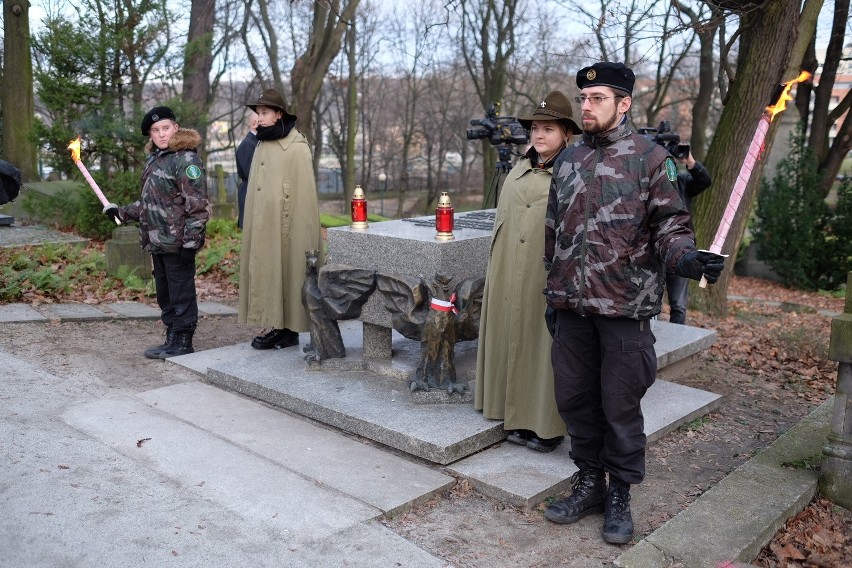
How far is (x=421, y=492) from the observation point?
4.20 metres

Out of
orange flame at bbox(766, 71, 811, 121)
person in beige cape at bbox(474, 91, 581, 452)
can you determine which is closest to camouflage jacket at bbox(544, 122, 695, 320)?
orange flame at bbox(766, 71, 811, 121)

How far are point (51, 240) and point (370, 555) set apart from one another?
29.8 ft

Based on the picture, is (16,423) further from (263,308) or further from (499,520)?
(499,520)

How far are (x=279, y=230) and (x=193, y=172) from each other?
855mm

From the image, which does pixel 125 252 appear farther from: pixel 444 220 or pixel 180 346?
pixel 444 220

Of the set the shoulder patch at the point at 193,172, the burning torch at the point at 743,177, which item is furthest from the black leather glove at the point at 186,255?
the burning torch at the point at 743,177

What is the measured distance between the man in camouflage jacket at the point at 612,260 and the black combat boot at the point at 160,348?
3890 mm

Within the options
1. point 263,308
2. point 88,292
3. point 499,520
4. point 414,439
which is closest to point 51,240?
point 88,292

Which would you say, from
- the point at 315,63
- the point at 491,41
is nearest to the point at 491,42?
the point at 491,41

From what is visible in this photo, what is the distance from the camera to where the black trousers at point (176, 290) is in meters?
6.48

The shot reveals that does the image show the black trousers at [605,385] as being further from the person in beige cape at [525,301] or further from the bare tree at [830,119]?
the bare tree at [830,119]

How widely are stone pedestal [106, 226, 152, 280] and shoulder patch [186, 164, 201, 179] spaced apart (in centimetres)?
353

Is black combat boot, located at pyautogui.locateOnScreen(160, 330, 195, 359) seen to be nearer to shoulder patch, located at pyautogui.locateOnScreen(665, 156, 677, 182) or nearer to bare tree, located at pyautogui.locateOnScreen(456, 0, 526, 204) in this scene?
shoulder patch, located at pyautogui.locateOnScreen(665, 156, 677, 182)

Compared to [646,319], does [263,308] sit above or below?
below
